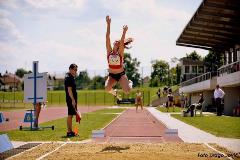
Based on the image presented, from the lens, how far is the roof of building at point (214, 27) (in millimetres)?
29984

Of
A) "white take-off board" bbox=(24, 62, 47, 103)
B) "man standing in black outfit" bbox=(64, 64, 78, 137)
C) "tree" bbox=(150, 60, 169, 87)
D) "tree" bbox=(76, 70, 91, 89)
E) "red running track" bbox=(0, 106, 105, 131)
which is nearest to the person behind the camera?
"man standing in black outfit" bbox=(64, 64, 78, 137)

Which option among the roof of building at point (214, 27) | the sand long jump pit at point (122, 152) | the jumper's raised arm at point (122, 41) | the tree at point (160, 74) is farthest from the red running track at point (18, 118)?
the tree at point (160, 74)

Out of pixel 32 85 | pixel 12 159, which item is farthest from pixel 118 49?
pixel 32 85

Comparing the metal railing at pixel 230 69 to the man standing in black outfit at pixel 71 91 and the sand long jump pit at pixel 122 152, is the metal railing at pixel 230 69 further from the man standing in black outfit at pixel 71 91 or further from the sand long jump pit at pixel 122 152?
the sand long jump pit at pixel 122 152

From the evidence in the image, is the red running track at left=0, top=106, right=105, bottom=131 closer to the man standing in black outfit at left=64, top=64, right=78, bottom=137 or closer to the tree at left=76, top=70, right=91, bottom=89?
the man standing in black outfit at left=64, top=64, right=78, bottom=137

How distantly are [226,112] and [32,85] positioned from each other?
2060cm

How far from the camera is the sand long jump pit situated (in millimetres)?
9398

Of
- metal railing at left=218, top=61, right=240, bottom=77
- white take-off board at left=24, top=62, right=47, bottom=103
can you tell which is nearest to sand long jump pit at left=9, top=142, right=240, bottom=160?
white take-off board at left=24, top=62, right=47, bottom=103

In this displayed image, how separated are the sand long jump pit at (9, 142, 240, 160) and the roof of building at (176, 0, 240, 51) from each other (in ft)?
65.5

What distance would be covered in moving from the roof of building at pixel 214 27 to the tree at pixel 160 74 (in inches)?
1482

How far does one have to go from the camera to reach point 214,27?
35312 mm

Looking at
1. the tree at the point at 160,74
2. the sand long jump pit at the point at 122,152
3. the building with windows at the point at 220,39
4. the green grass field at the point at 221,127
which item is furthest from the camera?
the tree at the point at 160,74

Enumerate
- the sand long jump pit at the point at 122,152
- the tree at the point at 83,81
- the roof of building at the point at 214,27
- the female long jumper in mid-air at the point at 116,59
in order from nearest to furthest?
the sand long jump pit at the point at 122,152
the female long jumper in mid-air at the point at 116,59
the roof of building at the point at 214,27
the tree at the point at 83,81

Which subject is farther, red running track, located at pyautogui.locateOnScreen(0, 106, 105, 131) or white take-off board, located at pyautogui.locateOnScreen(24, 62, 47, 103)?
red running track, located at pyautogui.locateOnScreen(0, 106, 105, 131)
